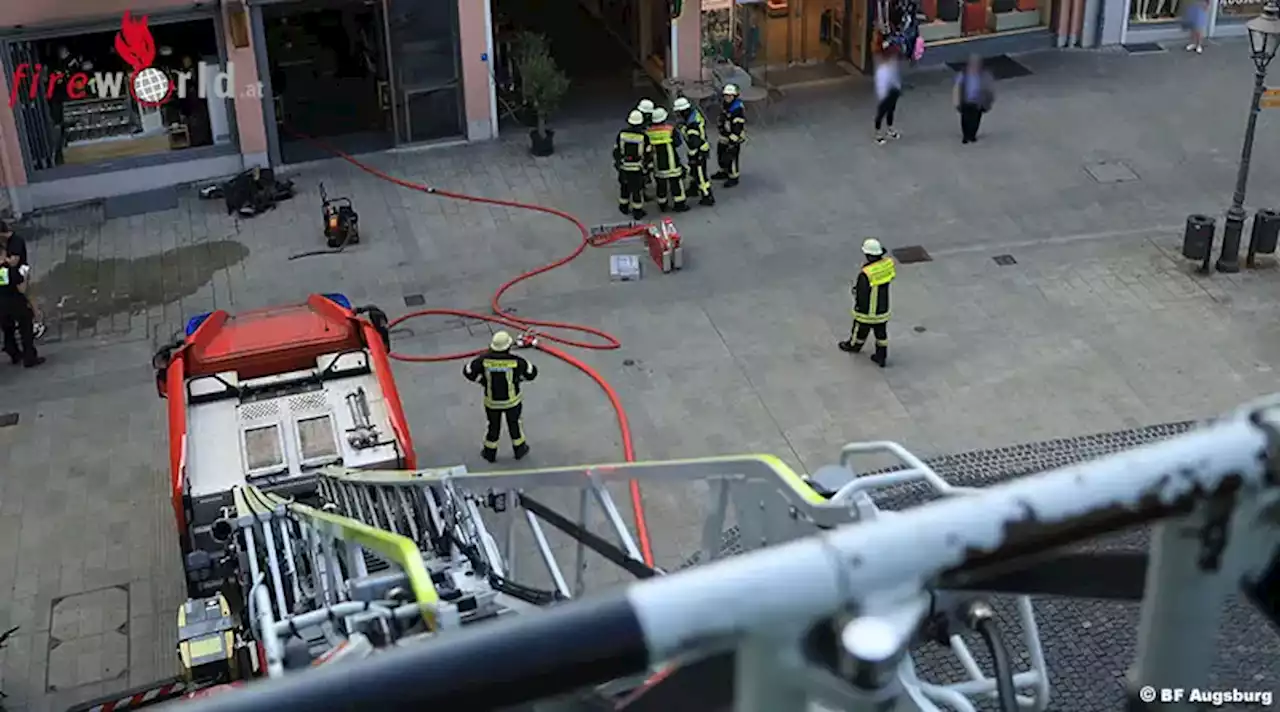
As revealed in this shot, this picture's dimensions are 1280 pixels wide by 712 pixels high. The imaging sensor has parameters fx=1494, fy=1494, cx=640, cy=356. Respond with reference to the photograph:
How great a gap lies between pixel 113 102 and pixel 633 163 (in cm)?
653

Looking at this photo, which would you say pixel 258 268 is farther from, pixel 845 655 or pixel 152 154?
pixel 845 655

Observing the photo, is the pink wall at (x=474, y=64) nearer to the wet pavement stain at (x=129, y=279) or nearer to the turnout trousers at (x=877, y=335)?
the wet pavement stain at (x=129, y=279)

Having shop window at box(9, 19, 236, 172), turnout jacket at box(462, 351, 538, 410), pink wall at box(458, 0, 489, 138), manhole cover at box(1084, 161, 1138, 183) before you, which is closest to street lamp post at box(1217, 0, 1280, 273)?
manhole cover at box(1084, 161, 1138, 183)

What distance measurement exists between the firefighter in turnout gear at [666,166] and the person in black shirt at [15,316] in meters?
6.61

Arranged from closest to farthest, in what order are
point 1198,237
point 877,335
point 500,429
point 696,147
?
1. point 500,429
2. point 877,335
3. point 1198,237
4. point 696,147

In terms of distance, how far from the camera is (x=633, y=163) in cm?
1638

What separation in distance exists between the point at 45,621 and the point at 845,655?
34.0ft

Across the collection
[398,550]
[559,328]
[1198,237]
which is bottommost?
[559,328]

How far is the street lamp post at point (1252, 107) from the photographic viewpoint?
13719mm

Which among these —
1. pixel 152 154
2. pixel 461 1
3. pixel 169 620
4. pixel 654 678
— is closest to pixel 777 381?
pixel 169 620

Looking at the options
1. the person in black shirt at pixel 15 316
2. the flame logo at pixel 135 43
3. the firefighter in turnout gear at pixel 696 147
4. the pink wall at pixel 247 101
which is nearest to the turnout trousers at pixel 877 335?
the firefighter in turnout gear at pixel 696 147

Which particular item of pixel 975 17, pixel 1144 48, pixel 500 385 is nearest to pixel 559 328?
pixel 500 385

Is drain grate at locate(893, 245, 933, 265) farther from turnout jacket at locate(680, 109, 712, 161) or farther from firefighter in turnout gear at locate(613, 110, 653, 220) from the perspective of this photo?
firefighter in turnout gear at locate(613, 110, 653, 220)

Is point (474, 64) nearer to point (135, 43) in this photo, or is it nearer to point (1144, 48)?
point (135, 43)
